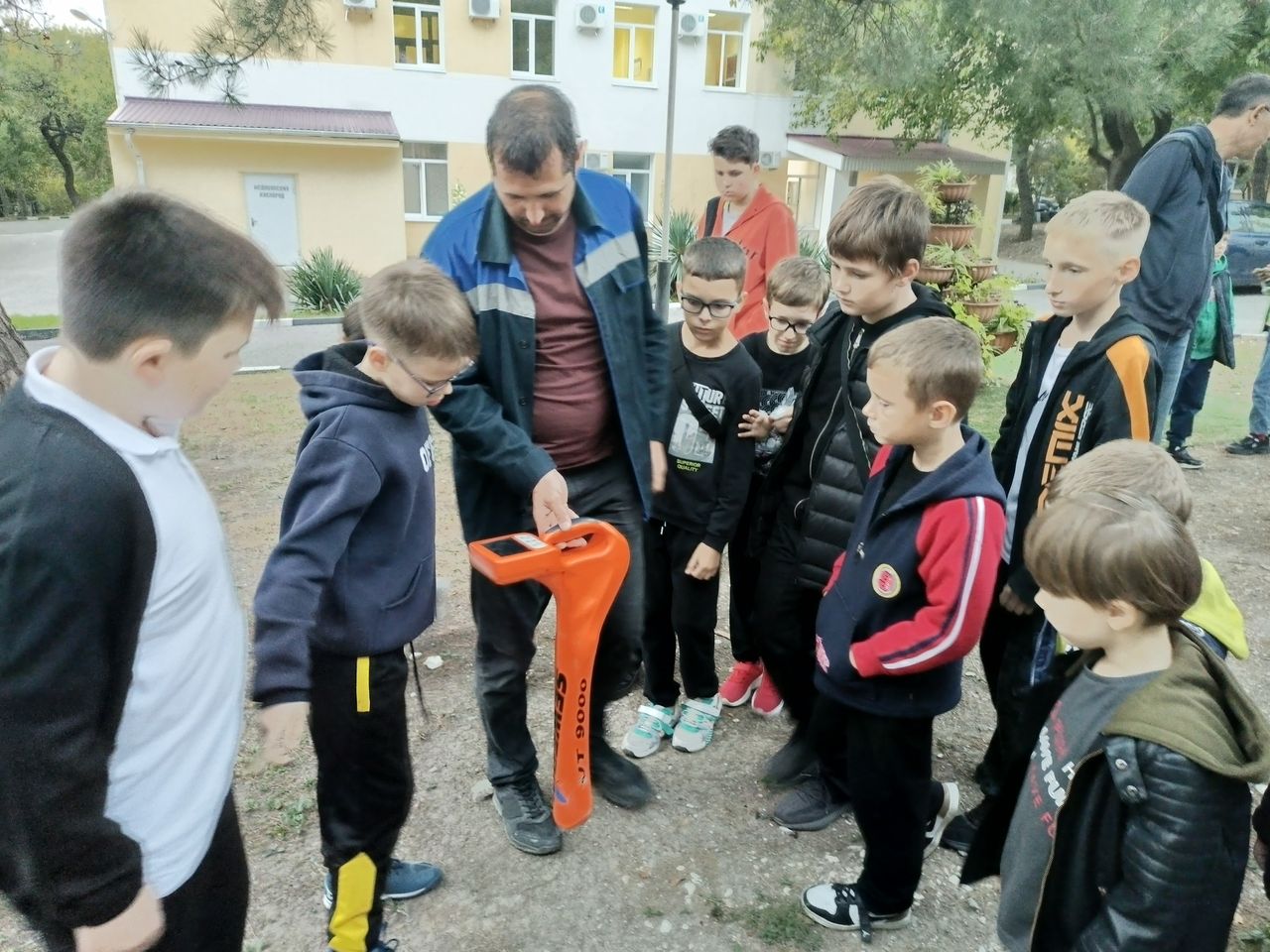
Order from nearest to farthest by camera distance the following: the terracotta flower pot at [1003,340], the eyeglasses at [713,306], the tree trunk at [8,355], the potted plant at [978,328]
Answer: the eyeglasses at [713,306]
the tree trunk at [8,355]
the potted plant at [978,328]
the terracotta flower pot at [1003,340]

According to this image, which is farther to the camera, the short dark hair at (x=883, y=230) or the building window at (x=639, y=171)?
the building window at (x=639, y=171)

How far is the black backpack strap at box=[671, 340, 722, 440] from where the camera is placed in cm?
269

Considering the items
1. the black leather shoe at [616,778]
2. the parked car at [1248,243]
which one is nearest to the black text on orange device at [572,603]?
the black leather shoe at [616,778]

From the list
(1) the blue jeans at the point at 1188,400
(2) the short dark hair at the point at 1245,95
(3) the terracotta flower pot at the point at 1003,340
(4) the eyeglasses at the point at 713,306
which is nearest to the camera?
(4) the eyeglasses at the point at 713,306

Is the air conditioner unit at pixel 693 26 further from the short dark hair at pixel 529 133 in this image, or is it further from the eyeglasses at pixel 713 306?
the short dark hair at pixel 529 133

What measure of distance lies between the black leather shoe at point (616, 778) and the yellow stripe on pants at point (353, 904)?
844 millimetres

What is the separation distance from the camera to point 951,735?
9.84ft

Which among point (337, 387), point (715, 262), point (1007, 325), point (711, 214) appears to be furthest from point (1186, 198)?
point (1007, 325)

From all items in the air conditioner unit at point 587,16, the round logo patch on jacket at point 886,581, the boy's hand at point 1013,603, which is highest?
the air conditioner unit at point 587,16

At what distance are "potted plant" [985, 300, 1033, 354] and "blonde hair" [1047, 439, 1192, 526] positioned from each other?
6.28 metres

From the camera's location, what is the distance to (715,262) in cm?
262

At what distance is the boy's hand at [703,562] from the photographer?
8.80ft

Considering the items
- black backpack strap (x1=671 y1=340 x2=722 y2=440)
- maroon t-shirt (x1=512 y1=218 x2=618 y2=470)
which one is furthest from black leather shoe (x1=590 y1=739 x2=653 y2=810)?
black backpack strap (x1=671 y1=340 x2=722 y2=440)

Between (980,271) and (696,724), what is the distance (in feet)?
19.1
